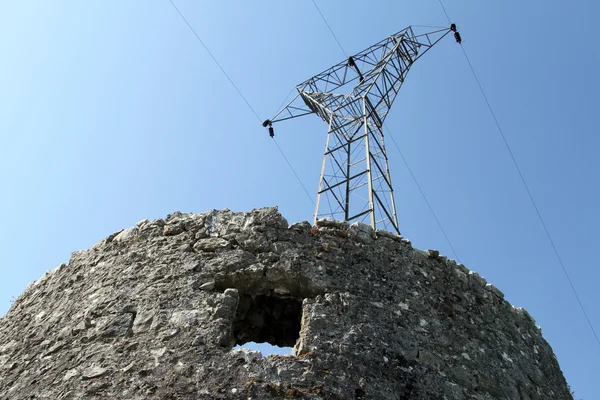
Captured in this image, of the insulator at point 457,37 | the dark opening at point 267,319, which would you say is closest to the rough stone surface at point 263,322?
the dark opening at point 267,319

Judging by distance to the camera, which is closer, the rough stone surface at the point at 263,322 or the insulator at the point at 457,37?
the rough stone surface at the point at 263,322

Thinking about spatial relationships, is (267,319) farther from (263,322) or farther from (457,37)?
(457,37)

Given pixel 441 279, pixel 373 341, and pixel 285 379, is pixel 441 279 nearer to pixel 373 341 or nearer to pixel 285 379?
pixel 373 341

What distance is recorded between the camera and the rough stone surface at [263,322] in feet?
15.3

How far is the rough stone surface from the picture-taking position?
4648 millimetres

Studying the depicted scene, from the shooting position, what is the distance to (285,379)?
4.58m

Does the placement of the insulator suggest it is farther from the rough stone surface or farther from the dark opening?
the dark opening

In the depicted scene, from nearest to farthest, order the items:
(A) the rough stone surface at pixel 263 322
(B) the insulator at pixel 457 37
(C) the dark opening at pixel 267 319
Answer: (A) the rough stone surface at pixel 263 322
(C) the dark opening at pixel 267 319
(B) the insulator at pixel 457 37

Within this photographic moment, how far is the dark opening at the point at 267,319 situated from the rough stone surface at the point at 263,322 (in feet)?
0.04

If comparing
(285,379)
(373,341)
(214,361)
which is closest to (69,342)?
(214,361)

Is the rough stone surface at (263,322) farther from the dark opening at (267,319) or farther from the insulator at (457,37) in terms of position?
the insulator at (457,37)

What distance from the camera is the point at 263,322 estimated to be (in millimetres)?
5637

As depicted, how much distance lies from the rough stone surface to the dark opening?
Result: 1 cm

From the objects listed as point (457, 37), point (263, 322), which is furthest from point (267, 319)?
point (457, 37)
